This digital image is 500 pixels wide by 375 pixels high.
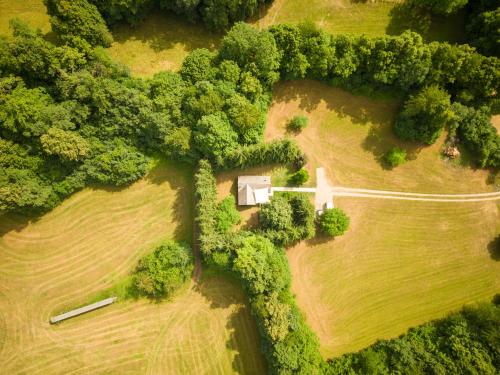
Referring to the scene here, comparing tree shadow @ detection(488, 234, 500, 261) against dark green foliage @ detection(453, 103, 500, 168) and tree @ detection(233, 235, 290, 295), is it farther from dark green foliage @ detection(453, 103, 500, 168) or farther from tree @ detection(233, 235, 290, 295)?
tree @ detection(233, 235, 290, 295)

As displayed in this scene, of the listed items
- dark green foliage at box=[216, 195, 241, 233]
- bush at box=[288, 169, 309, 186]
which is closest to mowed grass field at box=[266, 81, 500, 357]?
bush at box=[288, 169, 309, 186]

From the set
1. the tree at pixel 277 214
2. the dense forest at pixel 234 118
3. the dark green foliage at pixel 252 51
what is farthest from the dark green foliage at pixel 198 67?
the tree at pixel 277 214

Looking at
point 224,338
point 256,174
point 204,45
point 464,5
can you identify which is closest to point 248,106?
point 256,174

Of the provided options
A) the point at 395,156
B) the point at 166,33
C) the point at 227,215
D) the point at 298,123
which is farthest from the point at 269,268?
the point at 166,33

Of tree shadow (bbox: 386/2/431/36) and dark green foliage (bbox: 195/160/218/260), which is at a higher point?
tree shadow (bbox: 386/2/431/36)

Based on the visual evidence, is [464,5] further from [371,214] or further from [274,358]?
[274,358]

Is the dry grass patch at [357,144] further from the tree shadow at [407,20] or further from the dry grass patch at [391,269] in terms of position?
the tree shadow at [407,20]
